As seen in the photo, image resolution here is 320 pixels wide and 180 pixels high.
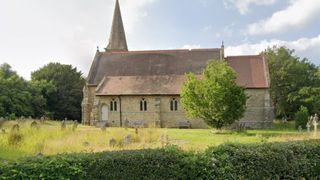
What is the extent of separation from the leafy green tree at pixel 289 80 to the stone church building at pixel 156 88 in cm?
942

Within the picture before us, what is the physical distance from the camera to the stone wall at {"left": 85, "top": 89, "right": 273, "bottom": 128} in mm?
38406

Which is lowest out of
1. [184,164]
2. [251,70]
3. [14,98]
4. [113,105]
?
[184,164]

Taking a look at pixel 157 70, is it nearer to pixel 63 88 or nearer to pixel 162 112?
pixel 162 112

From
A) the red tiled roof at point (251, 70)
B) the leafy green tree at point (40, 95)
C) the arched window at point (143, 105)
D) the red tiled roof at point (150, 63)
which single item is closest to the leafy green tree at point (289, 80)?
the red tiled roof at point (251, 70)

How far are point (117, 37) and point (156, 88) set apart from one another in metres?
17.0

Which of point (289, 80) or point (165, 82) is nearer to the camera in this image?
point (165, 82)

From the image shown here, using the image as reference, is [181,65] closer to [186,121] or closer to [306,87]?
[186,121]

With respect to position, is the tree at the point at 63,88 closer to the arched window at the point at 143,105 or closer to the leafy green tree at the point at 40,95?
the leafy green tree at the point at 40,95

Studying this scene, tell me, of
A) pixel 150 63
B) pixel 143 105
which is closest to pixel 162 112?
pixel 143 105

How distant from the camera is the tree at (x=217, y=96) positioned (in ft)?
91.0

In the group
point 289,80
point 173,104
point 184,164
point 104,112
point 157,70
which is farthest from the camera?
point 289,80

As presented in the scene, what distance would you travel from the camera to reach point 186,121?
128 ft

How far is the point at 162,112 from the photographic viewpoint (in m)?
39.3

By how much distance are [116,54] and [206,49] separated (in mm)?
11423
